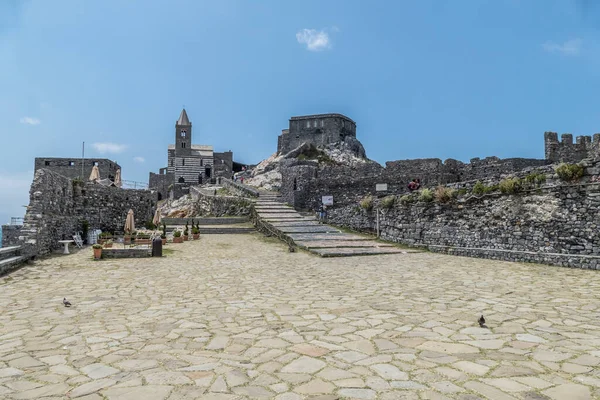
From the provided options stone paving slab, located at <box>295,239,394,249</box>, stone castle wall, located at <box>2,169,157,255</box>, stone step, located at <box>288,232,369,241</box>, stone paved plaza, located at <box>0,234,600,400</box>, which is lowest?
stone paved plaza, located at <box>0,234,600,400</box>

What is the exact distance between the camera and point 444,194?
651 inches

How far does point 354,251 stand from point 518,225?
237 inches

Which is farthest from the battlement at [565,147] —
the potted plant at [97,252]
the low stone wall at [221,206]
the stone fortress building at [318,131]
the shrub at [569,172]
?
the stone fortress building at [318,131]

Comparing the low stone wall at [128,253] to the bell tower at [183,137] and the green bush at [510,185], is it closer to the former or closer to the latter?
the green bush at [510,185]

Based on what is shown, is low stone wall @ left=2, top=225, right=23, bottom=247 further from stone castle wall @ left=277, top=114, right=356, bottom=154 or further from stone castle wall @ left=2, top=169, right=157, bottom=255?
stone castle wall @ left=277, top=114, right=356, bottom=154

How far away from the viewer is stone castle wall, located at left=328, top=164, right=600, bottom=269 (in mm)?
11461

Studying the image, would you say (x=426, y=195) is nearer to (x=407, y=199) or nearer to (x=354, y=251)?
(x=407, y=199)

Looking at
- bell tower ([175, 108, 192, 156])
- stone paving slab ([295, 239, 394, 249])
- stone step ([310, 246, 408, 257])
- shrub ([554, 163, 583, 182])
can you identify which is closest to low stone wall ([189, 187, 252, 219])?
stone paving slab ([295, 239, 394, 249])

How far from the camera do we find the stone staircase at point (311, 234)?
1658 cm

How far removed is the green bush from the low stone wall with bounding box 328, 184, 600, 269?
0.20m

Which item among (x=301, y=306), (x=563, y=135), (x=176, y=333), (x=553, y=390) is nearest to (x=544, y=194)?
(x=301, y=306)

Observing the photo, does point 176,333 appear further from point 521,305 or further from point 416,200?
point 416,200

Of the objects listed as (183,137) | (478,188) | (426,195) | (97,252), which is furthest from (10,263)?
(183,137)

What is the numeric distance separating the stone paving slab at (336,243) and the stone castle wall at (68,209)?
414 inches
